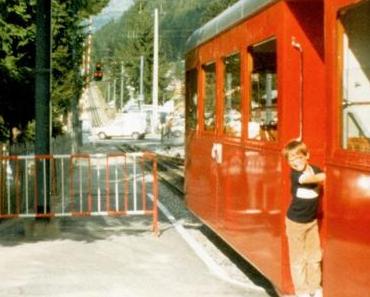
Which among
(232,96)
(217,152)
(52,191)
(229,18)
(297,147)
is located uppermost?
(229,18)

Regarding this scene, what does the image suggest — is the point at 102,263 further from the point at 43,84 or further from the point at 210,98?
the point at 43,84

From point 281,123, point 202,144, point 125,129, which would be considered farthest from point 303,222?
point 125,129

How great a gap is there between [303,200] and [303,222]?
18 cm

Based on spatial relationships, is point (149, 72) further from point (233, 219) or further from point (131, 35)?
point (233, 219)

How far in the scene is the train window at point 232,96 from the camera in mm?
8727

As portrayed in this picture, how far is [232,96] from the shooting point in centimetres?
910

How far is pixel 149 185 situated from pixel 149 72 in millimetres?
101491

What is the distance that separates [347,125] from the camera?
548 centimetres

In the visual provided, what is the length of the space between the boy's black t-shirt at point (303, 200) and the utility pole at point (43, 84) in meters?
6.50

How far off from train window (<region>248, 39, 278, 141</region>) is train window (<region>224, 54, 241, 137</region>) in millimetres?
588

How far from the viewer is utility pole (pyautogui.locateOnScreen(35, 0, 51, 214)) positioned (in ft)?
Answer: 41.6

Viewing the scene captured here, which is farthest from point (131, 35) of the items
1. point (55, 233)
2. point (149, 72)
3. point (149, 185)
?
point (55, 233)

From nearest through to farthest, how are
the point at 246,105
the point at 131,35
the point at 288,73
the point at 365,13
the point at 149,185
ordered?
the point at 365,13 → the point at 288,73 → the point at 246,105 → the point at 149,185 → the point at 131,35

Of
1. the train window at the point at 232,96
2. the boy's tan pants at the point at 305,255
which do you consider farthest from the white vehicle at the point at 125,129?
the boy's tan pants at the point at 305,255
